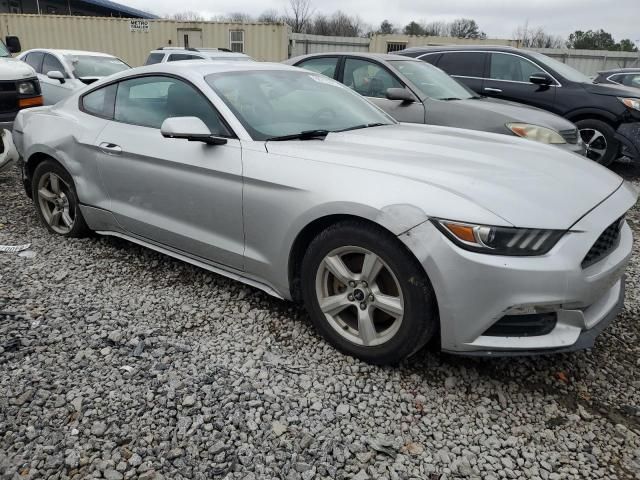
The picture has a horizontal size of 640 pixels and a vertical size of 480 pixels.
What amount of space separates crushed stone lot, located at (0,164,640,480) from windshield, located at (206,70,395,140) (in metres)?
1.12

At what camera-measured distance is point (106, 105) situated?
12.4 feet

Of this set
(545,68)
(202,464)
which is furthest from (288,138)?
(545,68)

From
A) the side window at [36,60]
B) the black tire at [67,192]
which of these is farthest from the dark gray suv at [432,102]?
the side window at [36,60]

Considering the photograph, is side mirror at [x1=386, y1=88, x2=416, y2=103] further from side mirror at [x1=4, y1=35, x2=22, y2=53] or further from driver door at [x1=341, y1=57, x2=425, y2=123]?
side mirror at [x1=4, y1=35, x2=22, y2=53]

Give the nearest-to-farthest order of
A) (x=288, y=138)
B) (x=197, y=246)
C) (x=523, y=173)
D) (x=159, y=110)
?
(x=523, y=173) < (x=288, y=138) < (x=197, y=246) < (x=159, y=110)

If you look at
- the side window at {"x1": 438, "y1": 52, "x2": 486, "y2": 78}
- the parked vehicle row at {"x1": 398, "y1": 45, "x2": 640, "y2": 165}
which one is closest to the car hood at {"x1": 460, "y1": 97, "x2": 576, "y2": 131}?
the parked vehicle row at {"x1": 398, "y1": 45, "x2": 640, "y2": 165}

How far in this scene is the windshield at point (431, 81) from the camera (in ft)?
19.5

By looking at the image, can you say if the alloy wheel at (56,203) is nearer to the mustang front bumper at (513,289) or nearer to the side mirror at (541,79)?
the mustang front bumper at (513,289)

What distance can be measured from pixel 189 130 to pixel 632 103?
6393 millimetres

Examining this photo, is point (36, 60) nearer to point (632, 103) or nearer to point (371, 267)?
point (371, 267)

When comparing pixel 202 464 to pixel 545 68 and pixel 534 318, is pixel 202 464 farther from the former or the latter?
pixel 545 68

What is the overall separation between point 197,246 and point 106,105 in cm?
146

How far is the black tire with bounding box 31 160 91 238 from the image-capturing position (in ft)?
13.0

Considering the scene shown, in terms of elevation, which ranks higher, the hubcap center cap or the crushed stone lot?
the hubcap center cap
